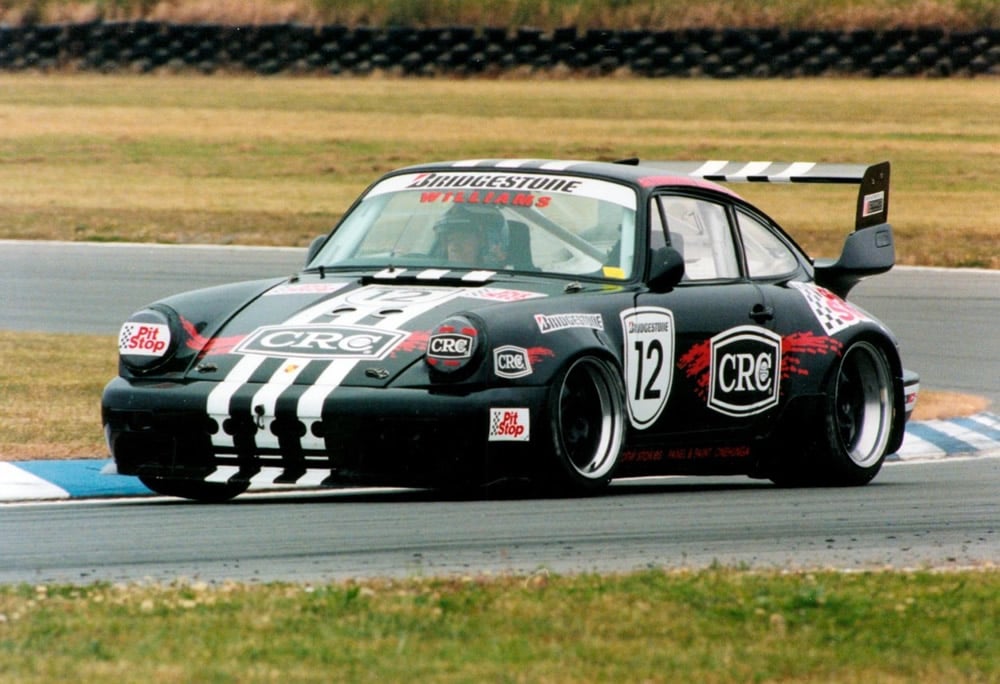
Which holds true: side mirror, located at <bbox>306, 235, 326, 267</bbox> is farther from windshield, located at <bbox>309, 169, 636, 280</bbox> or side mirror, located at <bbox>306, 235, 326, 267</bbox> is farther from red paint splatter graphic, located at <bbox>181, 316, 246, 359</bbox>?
red paint splatter graphic, located at <bbox>181, 316, 246, 359</bbox>

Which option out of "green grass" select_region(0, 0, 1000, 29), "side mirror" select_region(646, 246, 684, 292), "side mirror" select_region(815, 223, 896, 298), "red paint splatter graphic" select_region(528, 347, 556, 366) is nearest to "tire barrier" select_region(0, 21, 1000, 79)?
"green grass" select_region(0, 0, 1000, 29)

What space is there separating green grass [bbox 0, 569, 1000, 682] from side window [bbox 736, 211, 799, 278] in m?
3.23

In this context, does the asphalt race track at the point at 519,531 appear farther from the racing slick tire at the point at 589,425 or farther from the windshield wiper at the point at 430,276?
the windshield wiper at the point at 430,276

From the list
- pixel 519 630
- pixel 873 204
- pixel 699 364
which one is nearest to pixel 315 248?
pixel 699 364

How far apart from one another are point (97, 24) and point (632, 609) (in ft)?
115

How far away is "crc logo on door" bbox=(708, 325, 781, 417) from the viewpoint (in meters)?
8.40

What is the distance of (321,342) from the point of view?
24.7 ft

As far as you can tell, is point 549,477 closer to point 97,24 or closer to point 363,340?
point 363,340

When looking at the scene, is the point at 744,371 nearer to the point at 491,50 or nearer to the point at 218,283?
the point at 218,283

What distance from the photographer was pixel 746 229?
356 inches

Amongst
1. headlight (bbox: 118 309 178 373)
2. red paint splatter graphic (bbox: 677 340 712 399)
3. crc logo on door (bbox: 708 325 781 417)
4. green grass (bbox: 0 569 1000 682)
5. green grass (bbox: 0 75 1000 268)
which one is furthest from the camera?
green grass (bbox: 0 75 1000 268)

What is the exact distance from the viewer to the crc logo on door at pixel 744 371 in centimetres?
840

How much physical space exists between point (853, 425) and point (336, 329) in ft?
8.72

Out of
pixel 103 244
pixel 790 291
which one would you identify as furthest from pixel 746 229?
pixel 103 244
